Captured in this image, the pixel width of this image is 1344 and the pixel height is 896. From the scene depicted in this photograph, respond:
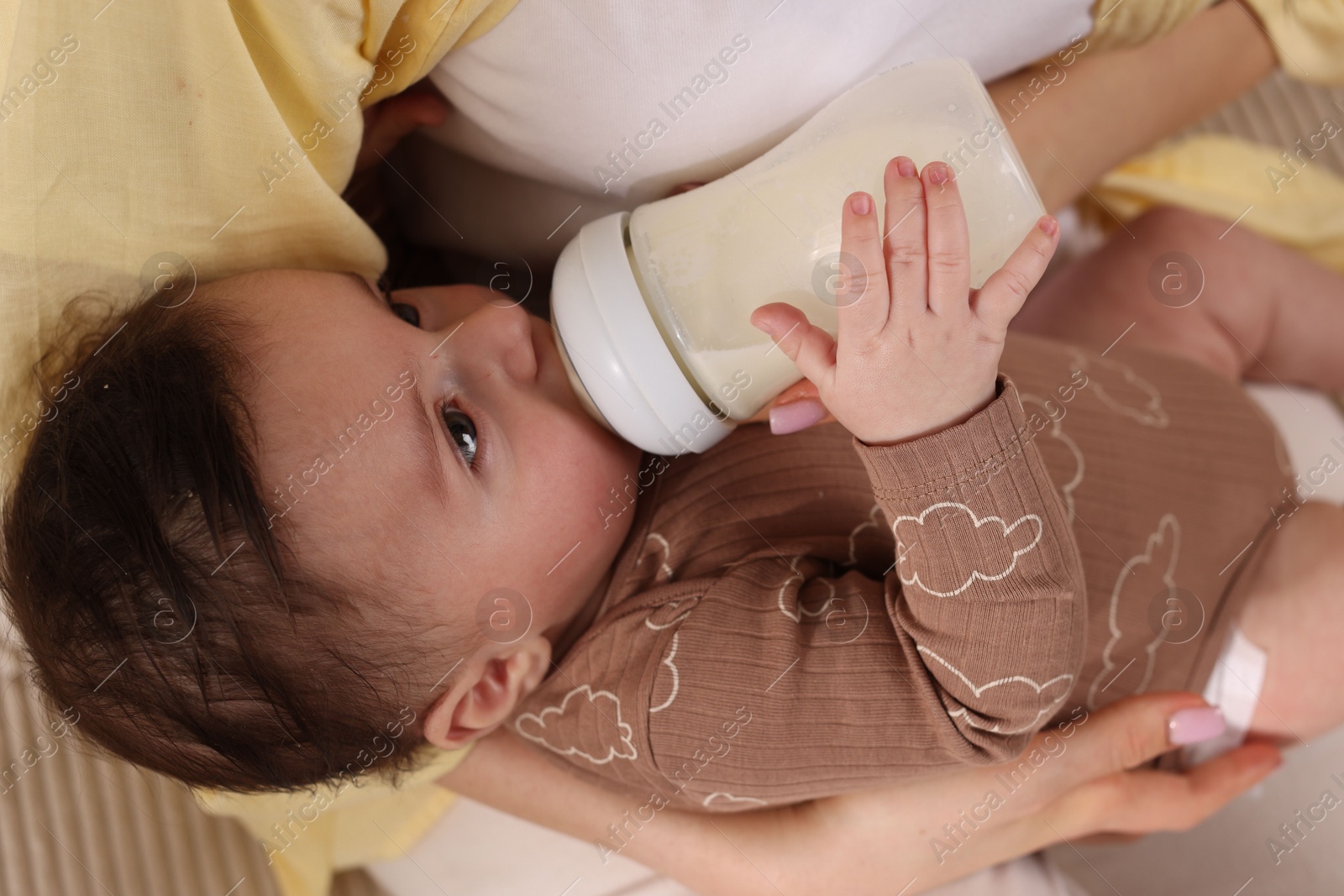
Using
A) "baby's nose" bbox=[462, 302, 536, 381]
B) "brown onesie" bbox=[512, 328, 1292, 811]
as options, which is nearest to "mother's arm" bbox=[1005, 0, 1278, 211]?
"brown onesie" bbox=[512, 328, 1292, 811]

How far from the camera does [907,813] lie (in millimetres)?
904

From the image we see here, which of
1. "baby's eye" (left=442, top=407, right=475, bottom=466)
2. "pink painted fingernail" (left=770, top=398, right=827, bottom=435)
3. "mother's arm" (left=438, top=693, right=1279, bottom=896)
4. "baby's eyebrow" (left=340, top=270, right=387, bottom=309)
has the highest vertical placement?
"baby's eyebrow" (left=340, top=270, right=387, bottom=309)

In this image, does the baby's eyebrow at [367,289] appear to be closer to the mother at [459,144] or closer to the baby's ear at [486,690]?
the mother at [459,144]

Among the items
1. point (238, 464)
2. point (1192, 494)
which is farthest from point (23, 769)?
point (1192, 494)

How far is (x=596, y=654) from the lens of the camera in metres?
0.89

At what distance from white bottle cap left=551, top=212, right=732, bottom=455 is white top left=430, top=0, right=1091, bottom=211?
0.27 ft

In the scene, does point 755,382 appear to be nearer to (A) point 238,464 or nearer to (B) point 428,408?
(B) point 428,408

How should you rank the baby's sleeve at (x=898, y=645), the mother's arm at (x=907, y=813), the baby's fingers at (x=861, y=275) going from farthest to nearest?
the mother's arm at (x=907, y=813) → the baby's sleeve at (x=898, y=645) → the baby's fingers at (x=861, y=275)

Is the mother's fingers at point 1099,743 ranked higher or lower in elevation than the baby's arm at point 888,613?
lower

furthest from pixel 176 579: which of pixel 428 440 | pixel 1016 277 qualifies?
pixel 1016 277

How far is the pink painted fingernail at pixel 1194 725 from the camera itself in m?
0.93

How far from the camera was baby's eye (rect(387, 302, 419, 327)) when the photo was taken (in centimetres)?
80

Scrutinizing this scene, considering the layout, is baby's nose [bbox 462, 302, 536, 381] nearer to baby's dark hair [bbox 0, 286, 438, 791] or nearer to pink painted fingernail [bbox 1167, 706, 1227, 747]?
baby's dark hair [bbox 0, 286, 438, 791]

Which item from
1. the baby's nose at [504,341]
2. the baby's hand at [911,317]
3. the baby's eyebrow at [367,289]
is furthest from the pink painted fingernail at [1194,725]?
the baby's eyebrow at [367,289]
